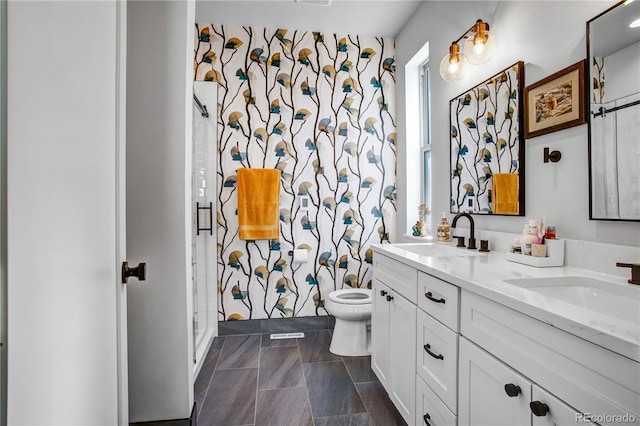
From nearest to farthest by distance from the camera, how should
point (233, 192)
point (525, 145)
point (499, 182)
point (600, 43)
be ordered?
point (600, 43) < point (525, 145) < point (499, 182) < point (233, 192)

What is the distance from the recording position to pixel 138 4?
1372mm

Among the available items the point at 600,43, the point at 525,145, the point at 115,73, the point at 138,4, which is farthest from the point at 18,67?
the point at 525,145

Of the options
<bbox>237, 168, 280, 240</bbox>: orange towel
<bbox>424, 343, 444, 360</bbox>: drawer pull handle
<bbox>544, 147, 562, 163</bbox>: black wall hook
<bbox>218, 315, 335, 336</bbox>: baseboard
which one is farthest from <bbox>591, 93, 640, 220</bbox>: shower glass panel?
<bbox>218, 315, 335, 336</bbox>: baseboard

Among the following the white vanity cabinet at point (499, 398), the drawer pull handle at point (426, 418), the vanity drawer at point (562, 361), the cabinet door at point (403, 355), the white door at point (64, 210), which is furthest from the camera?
the cabinet door at point (403, 355)

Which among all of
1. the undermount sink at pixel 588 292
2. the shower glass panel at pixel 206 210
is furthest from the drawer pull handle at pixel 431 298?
the shower glass panel at pixel 206 210

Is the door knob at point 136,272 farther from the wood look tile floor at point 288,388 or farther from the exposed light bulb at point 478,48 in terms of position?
the exposed light bulb at point 478,48

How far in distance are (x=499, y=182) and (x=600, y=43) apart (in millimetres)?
703

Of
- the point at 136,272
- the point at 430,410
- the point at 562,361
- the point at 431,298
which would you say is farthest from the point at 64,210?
the point at 430,410

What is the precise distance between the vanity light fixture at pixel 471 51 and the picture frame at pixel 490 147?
0.13 m

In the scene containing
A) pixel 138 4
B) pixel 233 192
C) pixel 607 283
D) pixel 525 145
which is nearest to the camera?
pixel 607 283

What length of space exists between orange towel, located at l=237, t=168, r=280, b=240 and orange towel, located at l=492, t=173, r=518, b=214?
1646 mm

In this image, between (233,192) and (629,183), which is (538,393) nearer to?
(629,183)

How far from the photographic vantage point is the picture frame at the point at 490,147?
5.14ft

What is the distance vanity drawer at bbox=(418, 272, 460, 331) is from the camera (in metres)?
1.13
